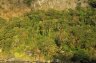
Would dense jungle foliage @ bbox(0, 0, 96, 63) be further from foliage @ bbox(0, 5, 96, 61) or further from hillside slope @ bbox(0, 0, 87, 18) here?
hillside slope @ bbox(0, 0, 87, 18)

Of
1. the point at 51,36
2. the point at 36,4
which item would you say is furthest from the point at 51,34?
the point at 36,4

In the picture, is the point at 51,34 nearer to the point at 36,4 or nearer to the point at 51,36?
the point at 51,36

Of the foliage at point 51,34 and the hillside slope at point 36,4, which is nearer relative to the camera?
the foliage at point 51,34

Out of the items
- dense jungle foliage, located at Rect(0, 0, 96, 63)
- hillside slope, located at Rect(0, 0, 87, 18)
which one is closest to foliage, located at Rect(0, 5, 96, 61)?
dense jungle foliage, located at Rect(0, 0, 96, 63)

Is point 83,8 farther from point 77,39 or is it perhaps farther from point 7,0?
point 7,0

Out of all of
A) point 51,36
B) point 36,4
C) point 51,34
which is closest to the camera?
point 51,36

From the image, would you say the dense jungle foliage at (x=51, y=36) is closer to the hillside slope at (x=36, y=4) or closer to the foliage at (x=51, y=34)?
the foliage at (x=51, y=34)

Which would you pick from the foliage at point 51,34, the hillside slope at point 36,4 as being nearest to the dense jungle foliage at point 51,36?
the foliage at point 51,34

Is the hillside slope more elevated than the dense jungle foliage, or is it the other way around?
the hillside slope

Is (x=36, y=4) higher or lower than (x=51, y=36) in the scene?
higher
